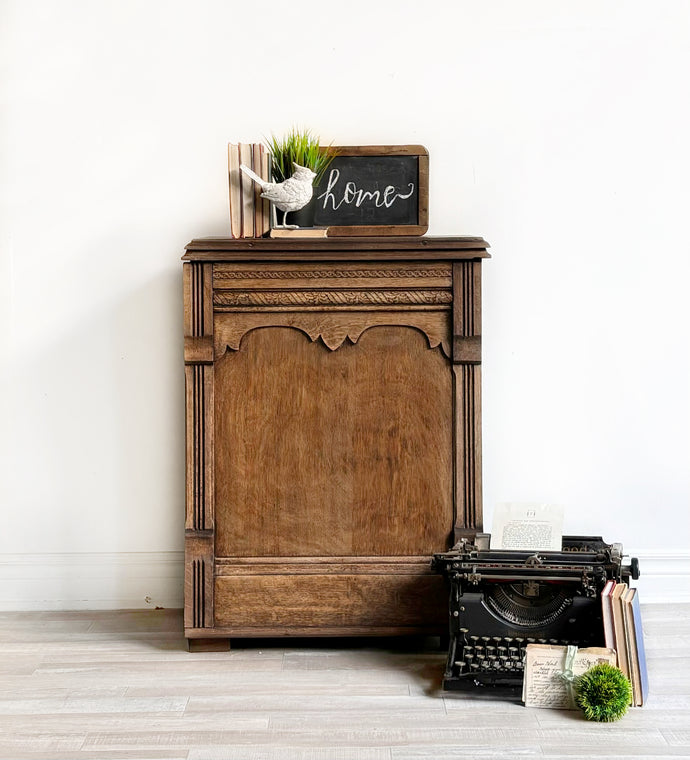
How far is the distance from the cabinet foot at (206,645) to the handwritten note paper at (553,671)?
3.05 feet

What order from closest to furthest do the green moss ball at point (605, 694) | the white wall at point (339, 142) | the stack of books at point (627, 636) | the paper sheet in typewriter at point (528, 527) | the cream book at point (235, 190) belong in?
Answer: the green moss ball at point (605, 694)
the stack of books at point (627, 636)
the paper sheet in typewriter at point (528, 527)
the cream book at point (235, 190)
the white wall at point (339, 142)

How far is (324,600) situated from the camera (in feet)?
8.66

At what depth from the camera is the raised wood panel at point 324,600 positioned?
8.66 ft

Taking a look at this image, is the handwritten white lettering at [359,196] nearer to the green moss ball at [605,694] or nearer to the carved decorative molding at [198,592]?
the carved decorative molding at [198,592]

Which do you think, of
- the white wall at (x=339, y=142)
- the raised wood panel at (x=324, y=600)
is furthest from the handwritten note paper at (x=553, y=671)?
the white wall at (x=339, y=142)

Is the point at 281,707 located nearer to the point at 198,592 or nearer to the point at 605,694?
the point at 198,592

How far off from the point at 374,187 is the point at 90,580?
65.4 inches

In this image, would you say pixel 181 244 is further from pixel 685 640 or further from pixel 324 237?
pixel 685 640

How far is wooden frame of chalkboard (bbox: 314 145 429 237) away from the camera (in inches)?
112

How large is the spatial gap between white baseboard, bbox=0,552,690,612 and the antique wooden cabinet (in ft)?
1.55

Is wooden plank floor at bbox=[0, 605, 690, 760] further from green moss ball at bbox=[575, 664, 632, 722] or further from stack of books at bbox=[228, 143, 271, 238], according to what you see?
stack of books at bbox=[228, 143, 271, 238]

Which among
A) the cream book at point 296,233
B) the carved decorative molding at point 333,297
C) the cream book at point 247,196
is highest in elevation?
the cream book at point 247,196

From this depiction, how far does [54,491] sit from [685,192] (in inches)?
95.3

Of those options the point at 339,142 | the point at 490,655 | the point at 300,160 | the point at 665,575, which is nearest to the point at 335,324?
the point at 300,160
